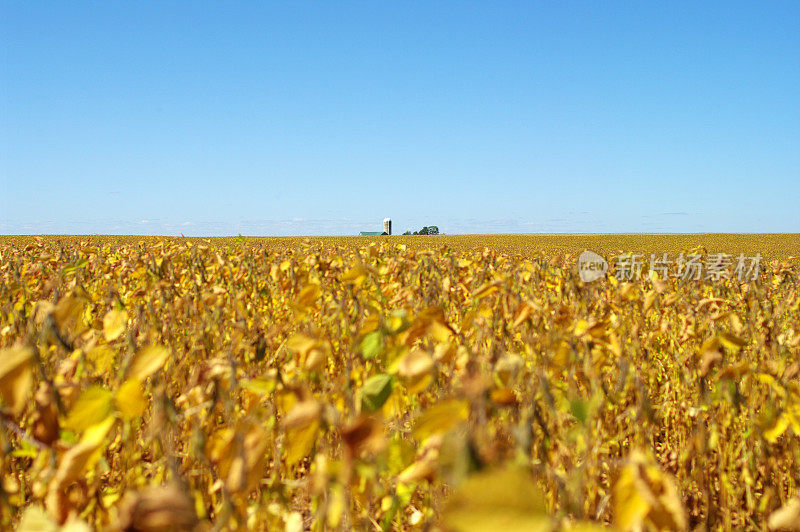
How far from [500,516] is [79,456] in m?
0.49

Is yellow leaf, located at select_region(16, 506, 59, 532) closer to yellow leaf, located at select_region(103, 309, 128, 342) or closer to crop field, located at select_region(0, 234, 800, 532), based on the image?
crop field, located at select_region(0, 234, 800, 532)

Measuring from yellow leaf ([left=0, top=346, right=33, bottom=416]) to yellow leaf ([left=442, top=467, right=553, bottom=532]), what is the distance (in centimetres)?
52

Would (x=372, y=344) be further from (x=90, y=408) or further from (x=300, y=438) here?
(x=90, y=408)

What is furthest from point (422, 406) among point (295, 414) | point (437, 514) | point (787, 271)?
point (787, 271)

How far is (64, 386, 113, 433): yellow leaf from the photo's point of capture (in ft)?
2.33

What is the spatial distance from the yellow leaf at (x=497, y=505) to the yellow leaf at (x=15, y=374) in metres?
0.52

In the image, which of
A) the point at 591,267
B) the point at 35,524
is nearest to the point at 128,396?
the point at 35,524

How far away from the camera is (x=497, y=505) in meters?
0.44

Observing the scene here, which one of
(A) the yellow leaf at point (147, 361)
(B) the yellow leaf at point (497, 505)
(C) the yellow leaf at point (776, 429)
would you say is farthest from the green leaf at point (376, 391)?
(C) the yellow leaf at point (776, 429)

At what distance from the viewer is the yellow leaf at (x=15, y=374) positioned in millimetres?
648

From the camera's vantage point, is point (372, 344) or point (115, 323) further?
point (115, 323)

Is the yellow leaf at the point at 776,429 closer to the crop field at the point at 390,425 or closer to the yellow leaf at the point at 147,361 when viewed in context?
the crop field at the point at 390,425

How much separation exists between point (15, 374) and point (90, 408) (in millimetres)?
96

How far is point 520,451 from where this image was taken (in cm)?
58
